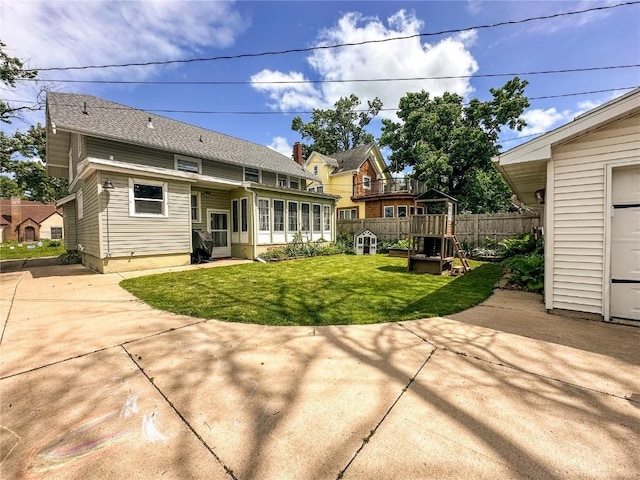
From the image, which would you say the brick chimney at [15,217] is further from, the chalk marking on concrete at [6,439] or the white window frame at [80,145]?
the chalk marking on concrete at [6,439]

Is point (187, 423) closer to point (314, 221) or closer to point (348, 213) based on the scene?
point (314, 221)

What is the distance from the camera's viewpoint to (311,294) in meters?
5.64

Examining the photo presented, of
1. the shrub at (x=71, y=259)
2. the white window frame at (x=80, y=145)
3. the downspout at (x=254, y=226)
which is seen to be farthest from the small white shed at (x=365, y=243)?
the shrub at (x=71, y=259)

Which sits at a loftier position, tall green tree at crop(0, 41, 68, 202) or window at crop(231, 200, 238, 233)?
tall green tree at crop(0, 41, 68, 202)

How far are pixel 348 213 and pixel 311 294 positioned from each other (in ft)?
59.6

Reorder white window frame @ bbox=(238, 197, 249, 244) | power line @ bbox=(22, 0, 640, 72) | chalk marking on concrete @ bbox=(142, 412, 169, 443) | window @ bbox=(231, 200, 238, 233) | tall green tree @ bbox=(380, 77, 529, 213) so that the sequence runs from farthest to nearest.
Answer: tall green tree @ bbox=(380, 77, 529, 213) → window @ bbox=(231, 200, 238, 233) → white window frame @ bbox=(238, 197, 249, 244) → power line @ bbox=(22, 0, 640, 72) → chalk marking on concrete @ bbox=(142, 412, 169, 443)

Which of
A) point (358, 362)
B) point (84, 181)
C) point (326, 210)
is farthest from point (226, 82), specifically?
point (358, 362)

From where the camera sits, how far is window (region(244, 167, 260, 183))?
1502 cm

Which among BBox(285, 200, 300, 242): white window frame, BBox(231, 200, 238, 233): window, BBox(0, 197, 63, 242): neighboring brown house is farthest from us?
BBox(0, 197, 63, 242): neighboring brown house

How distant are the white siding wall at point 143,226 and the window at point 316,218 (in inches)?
251

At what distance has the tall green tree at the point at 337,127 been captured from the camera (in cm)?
3641

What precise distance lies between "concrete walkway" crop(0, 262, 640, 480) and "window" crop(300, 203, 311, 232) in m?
10.3

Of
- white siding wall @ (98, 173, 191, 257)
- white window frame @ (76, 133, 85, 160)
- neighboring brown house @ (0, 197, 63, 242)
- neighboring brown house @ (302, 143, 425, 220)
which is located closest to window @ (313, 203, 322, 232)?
neighboring brown house @ (302, 143, 425, 220)

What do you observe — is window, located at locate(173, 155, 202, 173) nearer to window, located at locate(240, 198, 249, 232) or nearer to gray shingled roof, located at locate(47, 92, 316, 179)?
gray shingled roof, located at locate(47, 92, 316, 179)
